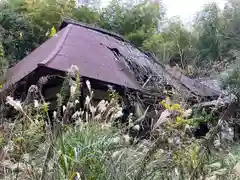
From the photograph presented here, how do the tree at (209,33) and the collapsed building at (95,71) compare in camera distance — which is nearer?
the collapsed building at (95,71)

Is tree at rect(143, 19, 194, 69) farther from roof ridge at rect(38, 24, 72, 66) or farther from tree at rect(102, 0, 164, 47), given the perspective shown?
roof ridge at rect(38, 24, 72, 66)

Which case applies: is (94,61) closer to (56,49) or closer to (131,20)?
(56,49)

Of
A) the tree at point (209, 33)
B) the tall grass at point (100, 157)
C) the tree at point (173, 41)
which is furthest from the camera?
the tree at point (209, 33)

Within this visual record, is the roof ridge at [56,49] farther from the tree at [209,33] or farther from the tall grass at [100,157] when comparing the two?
the tree at [209,33]

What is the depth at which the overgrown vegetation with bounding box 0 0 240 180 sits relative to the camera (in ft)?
7.06

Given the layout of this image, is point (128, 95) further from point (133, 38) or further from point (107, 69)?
point (133, 38)

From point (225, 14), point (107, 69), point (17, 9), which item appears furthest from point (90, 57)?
point (225, 14)

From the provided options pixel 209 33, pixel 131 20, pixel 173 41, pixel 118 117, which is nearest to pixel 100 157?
pixel 118 117

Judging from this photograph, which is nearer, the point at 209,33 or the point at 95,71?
the point at 95,71

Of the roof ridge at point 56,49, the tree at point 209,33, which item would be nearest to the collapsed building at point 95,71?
the roof ridge at point 56,49

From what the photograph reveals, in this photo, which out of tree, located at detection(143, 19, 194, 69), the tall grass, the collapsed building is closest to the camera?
the tall grass

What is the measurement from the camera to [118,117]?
4.80m

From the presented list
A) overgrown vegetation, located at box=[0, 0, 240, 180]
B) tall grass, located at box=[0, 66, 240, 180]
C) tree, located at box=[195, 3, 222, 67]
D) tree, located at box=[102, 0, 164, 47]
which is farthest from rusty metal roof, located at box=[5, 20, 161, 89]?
tree, located at box=[195, 3, 222, 67]

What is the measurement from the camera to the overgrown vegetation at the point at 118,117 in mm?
2150
